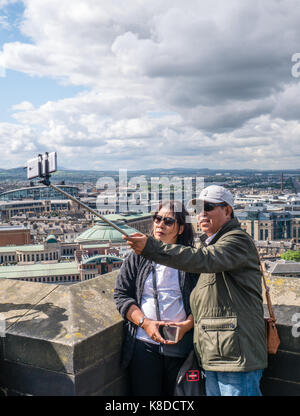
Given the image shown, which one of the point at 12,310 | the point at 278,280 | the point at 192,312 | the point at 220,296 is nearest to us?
the point at 220,296

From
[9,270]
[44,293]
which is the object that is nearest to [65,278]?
[9,270]

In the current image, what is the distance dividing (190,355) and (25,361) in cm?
90

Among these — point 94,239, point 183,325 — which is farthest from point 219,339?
point 94,239

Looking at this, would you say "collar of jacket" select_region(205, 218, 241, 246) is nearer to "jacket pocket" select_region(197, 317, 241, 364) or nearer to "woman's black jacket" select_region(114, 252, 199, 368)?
"woman's black jacket" select_region(114, 252, 199, 368)

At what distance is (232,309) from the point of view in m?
2.21

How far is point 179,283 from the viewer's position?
2.55m

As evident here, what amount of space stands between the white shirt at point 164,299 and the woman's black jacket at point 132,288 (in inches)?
1.0

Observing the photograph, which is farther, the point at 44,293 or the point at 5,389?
the point at 44,293

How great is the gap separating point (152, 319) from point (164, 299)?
13 centimetres

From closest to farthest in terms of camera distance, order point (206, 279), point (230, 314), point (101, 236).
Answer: point (230, 314), point (206, 279), point (101, 236)

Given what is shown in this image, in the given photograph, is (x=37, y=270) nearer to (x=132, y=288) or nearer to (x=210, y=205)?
(x=132, y=288)

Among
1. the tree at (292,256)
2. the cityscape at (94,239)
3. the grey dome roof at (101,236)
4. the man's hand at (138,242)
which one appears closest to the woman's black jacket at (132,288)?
the man's hand at (138,242)

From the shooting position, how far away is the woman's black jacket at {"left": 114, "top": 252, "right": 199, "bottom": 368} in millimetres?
2535
